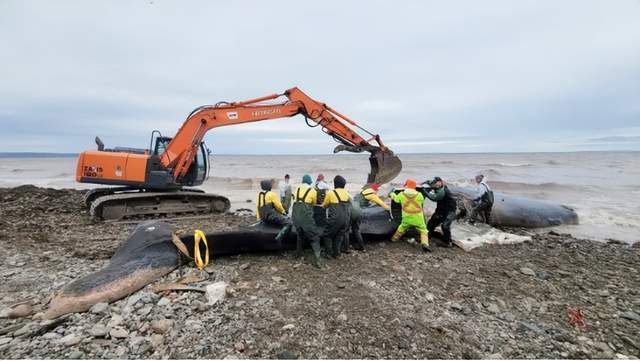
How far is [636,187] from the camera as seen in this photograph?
18.7m

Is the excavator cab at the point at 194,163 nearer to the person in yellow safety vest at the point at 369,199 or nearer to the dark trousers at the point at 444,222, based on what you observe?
the person in yellow safety vest at the point at 369,199

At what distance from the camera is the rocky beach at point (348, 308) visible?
10.5 feet

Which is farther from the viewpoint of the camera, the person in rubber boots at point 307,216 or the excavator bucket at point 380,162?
the excavator bucket at point 380,162

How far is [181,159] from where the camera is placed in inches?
353

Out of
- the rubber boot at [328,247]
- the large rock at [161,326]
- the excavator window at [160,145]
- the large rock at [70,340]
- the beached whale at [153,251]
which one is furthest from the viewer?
the excavator window at [160,145]

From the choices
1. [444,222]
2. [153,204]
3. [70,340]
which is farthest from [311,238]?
[153,204]

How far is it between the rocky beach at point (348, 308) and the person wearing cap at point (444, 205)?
39 cm

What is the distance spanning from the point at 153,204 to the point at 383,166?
6651 mm

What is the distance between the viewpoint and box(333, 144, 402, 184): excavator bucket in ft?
30.8

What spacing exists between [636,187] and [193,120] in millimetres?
23646

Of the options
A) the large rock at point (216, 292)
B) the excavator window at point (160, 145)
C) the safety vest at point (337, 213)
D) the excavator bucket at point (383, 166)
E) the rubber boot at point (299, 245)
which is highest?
the excavator window at point (160, 145)

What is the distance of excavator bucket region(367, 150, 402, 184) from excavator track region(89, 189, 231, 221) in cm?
468

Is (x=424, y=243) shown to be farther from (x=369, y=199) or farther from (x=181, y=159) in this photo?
(x=181, y=159)

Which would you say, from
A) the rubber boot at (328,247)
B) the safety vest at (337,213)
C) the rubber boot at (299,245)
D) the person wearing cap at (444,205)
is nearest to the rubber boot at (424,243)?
the person wearing cap at (444,205)
